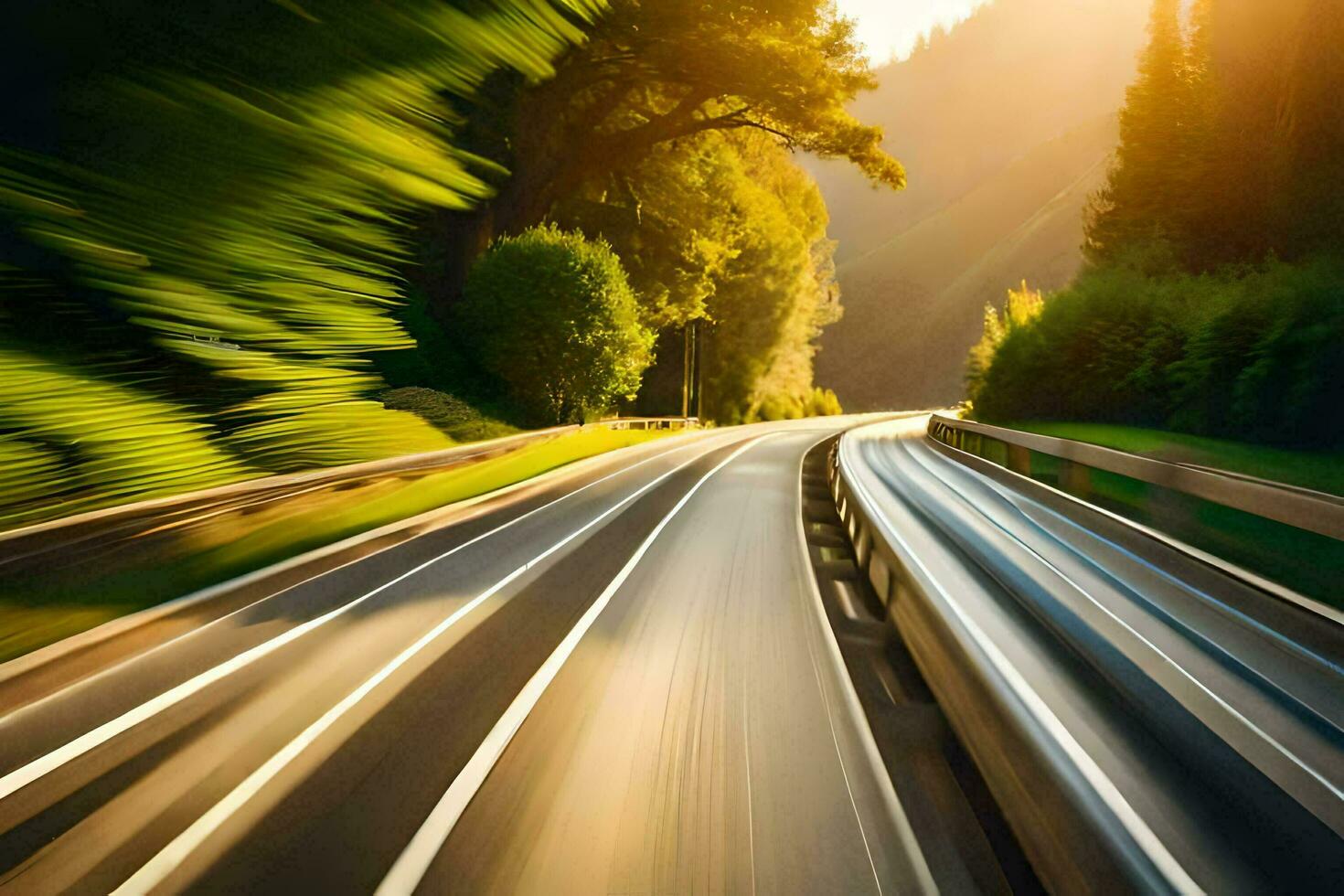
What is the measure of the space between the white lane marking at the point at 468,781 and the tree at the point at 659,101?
16871 millimetres

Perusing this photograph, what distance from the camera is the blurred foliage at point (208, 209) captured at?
5066 millimetres

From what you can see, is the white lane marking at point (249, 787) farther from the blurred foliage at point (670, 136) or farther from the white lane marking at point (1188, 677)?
the blurred foliage at point (670, 136)

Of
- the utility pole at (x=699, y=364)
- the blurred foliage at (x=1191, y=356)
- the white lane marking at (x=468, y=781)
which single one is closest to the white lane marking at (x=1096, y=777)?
the white lane marking at (x=468, y=781)

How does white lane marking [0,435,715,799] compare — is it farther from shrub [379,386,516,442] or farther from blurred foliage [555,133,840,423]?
blurred foliage [555,133,840,423]

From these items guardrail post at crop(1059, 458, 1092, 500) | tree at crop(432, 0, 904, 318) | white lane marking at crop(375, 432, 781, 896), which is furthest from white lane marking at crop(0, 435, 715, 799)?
tree at crop(432, 0, 904, 318)

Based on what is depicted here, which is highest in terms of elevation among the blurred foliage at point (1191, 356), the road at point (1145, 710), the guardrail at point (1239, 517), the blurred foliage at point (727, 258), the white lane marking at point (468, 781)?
the blurred foliage at point (727, 258)

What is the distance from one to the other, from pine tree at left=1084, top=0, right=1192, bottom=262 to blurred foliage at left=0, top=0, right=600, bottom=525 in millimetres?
24365

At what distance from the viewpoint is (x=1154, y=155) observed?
30062mm

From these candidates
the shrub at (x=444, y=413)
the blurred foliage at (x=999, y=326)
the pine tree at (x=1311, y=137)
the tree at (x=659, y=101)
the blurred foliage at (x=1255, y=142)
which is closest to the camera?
the shrub at (x=444, y=413)

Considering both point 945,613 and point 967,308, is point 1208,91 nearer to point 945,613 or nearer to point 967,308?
point 945,613

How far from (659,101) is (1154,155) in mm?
18024

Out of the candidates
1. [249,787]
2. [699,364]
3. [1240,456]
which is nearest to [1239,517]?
[1240,456]

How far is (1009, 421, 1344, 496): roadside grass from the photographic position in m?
10.7

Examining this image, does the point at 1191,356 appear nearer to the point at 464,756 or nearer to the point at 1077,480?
the point at 1077,480
